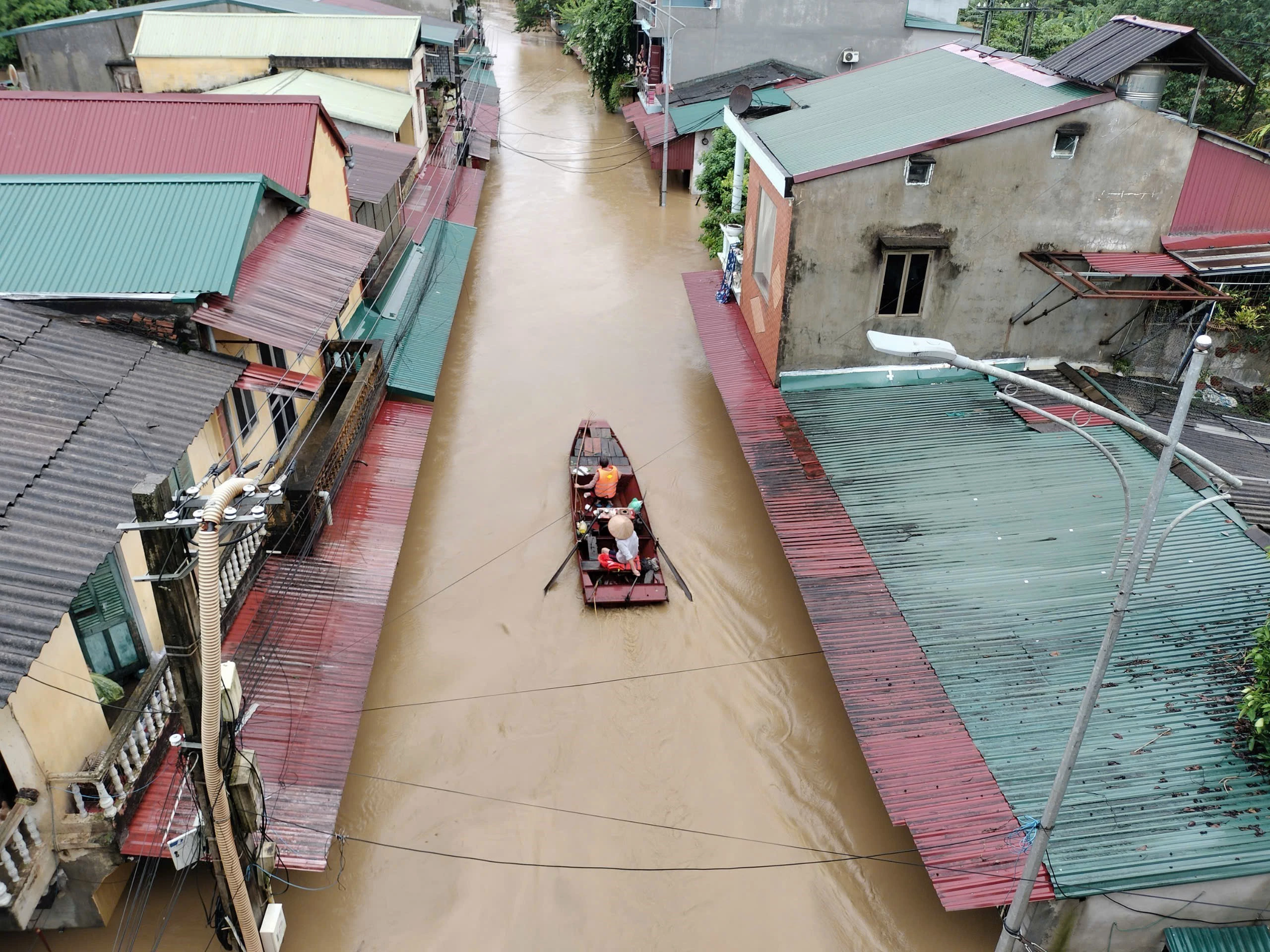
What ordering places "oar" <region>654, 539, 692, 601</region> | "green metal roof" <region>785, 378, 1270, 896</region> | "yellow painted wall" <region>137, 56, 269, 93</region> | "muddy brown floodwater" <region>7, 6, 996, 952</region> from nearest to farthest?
"green metal roof" <region>785, 378, 1270, 896</region> < "muddy brown floodwater" <region>7, 6, 996, 952</region> < "oar" <region>654, 539, 692, 601</region> < "yellow painted wall" <region>137, 56, 269, 93</region>

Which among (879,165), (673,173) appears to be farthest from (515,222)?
(879,165)

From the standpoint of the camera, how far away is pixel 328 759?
33.1ft

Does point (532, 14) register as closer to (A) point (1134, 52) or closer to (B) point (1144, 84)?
(B) point (1144, 84)

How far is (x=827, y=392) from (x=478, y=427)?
7.67 meters

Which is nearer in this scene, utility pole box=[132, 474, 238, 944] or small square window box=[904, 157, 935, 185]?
utility pole box=[132, 474, 238, 944]

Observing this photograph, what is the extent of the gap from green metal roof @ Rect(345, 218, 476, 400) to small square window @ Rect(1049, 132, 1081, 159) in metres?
11.2

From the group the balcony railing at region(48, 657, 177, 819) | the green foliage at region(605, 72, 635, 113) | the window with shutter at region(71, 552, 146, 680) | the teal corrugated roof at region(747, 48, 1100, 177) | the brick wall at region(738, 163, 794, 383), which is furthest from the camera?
the green foliage at region(605, 72, 635, 113)

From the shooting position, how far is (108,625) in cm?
961

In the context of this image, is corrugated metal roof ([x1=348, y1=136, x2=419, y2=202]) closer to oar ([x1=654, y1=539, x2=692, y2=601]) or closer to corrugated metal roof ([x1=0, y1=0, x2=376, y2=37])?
corrugated metal roof ([x1=0, y1=0, x2=376, y2=37])

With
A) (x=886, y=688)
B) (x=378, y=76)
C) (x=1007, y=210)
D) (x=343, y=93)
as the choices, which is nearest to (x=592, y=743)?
(x=886, y=688)

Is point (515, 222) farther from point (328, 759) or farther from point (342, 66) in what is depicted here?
point (328, 759)

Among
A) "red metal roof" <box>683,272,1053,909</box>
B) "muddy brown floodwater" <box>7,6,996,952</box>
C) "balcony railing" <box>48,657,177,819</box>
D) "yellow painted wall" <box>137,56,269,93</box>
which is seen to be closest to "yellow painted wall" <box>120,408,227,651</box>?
"balcony railing" <box>48,657,177,819</box>

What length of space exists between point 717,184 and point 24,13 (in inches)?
963

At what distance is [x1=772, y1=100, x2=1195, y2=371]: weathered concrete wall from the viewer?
586 inches
